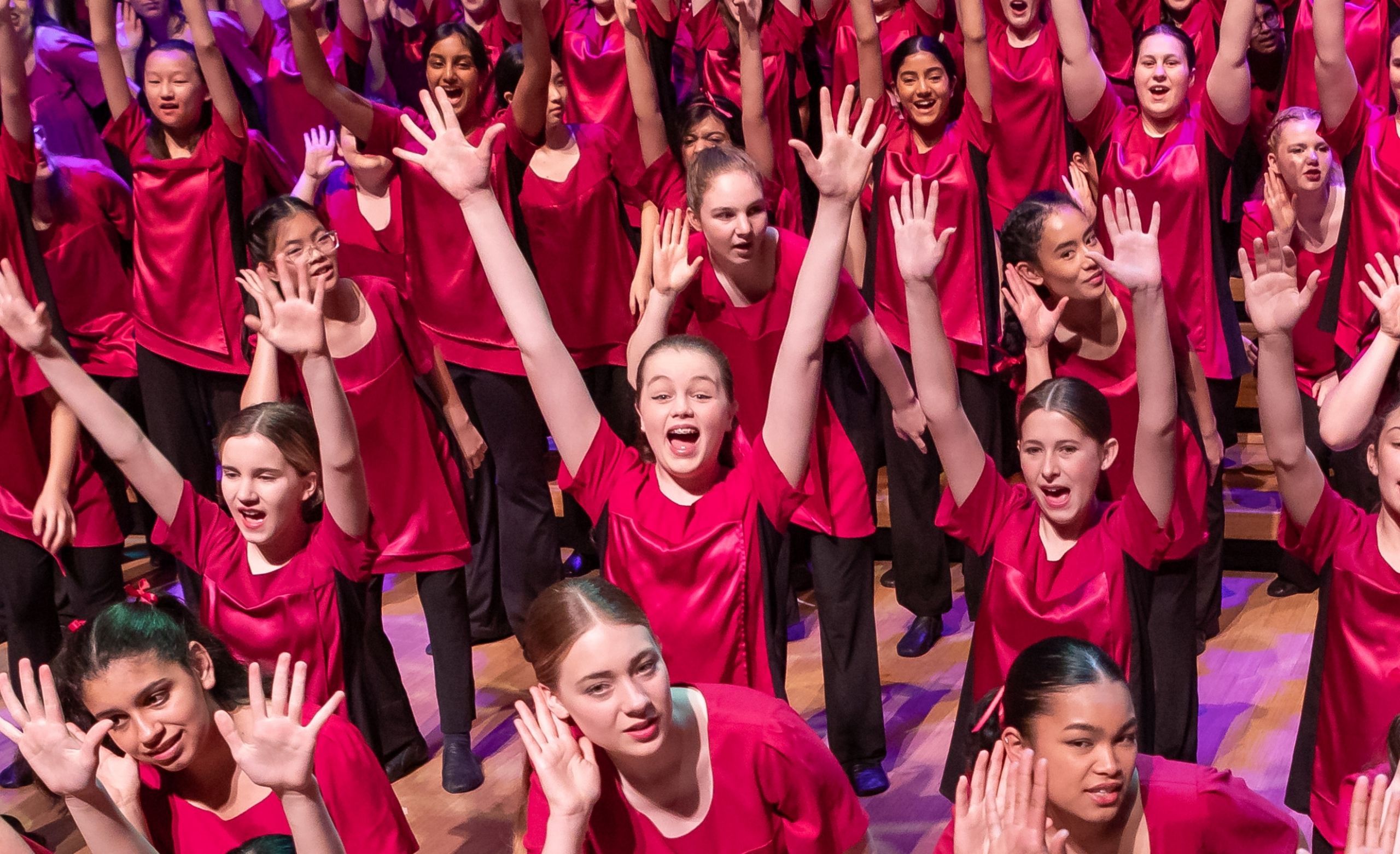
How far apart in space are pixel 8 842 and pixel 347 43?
3.77 meters

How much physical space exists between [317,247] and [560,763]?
1.69m

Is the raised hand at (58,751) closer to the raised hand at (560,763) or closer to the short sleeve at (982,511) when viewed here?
the raised hand at (560,763)

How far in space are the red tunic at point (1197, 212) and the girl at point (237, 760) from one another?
2793 mm

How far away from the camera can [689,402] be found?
2.48 m

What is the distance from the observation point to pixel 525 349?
246cm

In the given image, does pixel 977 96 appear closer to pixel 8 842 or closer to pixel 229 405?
pixel 229 405

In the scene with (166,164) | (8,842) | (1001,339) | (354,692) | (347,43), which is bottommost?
(354,692)

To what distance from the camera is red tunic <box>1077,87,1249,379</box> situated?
3996 millimetres

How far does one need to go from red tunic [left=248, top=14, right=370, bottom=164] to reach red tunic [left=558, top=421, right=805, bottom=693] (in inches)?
121

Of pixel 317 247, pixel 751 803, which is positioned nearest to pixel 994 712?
pixel 751 803

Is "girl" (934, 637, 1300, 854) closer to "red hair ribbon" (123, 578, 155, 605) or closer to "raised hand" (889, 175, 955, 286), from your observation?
"raised hand" (889, 175, 955, 286)

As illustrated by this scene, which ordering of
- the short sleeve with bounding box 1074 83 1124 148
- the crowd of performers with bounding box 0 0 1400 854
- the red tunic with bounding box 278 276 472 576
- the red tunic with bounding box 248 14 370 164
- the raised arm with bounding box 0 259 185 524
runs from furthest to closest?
the red tunic with bounding box 248 14 370 164 < the short sleeve with bounding box 1074 83 1124 148 < the red tunic with bounding box 278 276 472 576 < the raised arm with bounding box 0 259 185 524 < the crowd of performers with bounding box 0 0 1400 854

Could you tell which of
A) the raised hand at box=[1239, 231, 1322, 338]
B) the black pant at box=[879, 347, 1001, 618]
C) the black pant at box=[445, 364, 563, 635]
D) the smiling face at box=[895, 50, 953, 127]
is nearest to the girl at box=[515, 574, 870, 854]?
the raised hand at box=[1239, 231, 1322, 338]

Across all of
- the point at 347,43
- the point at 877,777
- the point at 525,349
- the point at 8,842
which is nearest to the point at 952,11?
the point at 347,43
